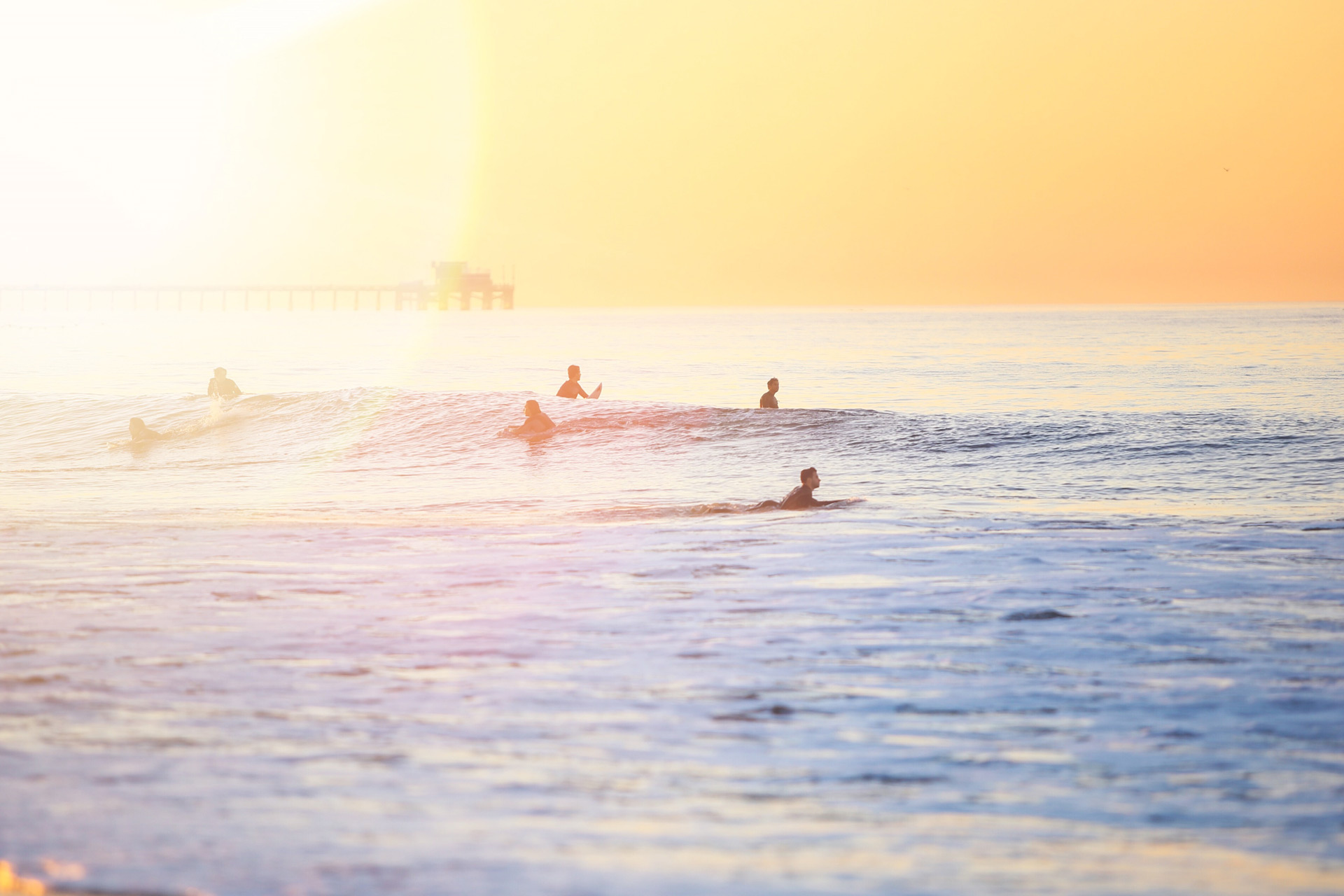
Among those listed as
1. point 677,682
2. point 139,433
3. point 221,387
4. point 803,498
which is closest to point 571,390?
point 221,387

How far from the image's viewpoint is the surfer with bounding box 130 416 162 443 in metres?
28.4

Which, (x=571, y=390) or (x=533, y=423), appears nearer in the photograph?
(x=533, y=423)

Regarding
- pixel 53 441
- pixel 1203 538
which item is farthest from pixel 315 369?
pixel 1203 538

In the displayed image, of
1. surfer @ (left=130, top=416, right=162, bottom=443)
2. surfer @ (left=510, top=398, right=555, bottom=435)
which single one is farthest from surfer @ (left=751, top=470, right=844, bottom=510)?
surfer @ (left=130, top=416, right=162, bottom=443)

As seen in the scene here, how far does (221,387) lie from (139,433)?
5.61 meters

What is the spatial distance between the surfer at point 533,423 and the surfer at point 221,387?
9232 millimetres

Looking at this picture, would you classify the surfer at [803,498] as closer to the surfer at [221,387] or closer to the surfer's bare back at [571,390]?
the surfer's bare back at [571,390]

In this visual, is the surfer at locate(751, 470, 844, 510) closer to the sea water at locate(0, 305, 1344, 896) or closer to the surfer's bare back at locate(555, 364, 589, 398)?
the sea water at locate(0, 305, 1344, 896)

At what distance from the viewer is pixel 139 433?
94.3 feet

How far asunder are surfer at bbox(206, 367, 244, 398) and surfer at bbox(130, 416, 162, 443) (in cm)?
332

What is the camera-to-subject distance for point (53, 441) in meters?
31.3

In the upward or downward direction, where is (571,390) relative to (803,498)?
upward

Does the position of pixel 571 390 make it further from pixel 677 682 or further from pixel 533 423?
pixel 677 682

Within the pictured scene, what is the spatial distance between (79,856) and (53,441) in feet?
98.6
